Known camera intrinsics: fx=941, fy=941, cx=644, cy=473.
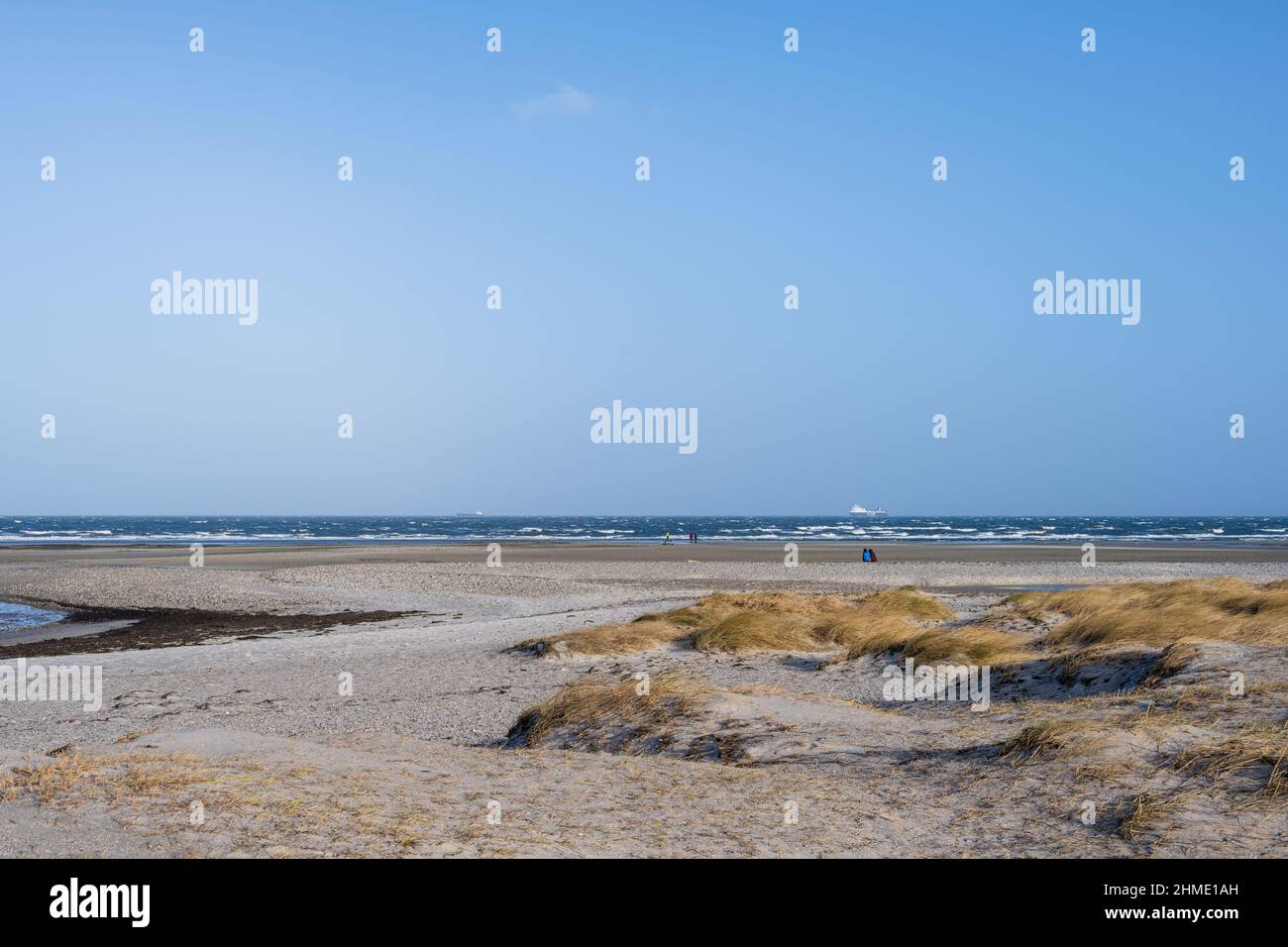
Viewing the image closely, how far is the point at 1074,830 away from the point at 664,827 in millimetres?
2757

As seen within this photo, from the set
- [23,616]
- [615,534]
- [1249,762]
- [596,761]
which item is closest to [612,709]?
[596,761]

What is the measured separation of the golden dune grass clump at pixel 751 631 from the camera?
1703cm

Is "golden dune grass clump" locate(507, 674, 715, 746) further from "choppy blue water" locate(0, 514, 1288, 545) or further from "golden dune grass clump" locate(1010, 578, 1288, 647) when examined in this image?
"choppy blue water" locate(0, 514, 1288, 545)

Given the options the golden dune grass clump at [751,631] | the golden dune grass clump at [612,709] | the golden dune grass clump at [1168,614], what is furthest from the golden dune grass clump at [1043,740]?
the golden dune grass clump at [751,631]

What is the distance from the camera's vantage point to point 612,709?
10797mm

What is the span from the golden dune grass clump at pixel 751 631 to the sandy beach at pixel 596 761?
1.14 feet

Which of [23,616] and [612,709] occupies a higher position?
[612,709]

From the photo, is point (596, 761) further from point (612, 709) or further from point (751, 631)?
point (751, 631)

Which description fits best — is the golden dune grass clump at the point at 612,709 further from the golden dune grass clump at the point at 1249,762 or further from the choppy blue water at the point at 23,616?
the choppy blue water at the point at 23,616

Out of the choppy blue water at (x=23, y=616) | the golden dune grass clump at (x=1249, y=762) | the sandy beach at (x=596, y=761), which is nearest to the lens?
the sandy beach at (x=596, y=761)

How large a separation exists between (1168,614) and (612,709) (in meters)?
9.78

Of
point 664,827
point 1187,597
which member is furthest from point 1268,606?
point 664,827

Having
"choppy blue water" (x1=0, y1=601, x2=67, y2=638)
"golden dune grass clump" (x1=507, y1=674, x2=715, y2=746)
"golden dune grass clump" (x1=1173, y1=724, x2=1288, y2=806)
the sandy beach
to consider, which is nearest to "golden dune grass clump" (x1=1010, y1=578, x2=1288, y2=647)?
the sandy beach

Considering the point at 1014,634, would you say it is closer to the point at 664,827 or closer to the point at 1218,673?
the point at 1218,673
